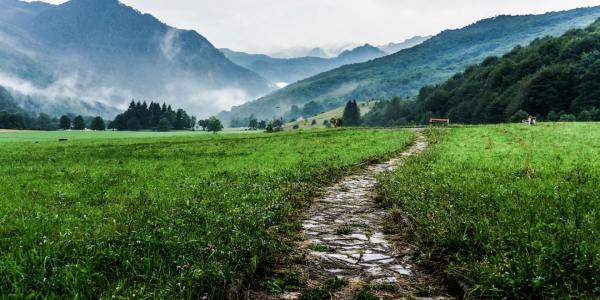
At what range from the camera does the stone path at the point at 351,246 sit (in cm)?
795

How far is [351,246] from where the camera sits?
977cm

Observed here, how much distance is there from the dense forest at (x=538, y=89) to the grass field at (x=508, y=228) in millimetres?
107725

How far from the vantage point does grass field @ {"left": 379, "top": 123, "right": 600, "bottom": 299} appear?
653 centimetres

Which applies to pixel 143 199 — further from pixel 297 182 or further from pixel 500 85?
pixel 500 85

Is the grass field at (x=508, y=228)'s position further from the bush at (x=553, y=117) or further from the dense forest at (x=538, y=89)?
the bush at (x=553, y=117)

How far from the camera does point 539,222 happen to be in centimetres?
880

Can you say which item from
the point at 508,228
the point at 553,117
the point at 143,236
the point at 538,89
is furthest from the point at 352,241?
the point at 538,89

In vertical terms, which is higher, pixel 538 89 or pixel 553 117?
pixel 538 89

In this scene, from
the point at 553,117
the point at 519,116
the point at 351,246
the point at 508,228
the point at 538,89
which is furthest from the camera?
the point at 538,89

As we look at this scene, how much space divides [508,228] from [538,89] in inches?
→ 5491

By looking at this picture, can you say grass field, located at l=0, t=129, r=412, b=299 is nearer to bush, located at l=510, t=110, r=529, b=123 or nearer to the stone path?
A: the stone path

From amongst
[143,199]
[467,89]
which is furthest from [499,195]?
[467,89]

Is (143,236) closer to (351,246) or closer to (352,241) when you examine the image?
(351,246)

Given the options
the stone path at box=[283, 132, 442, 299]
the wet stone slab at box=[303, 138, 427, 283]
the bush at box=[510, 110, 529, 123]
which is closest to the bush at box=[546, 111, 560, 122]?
the bush at box=[510, 110, 529, 123]
